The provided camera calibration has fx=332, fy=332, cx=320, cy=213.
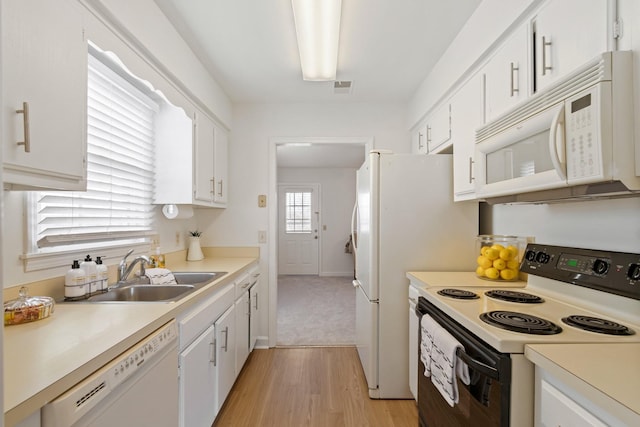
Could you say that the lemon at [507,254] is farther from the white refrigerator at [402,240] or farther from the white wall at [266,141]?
the white wall at [266,141]

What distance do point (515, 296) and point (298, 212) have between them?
5.90 meters

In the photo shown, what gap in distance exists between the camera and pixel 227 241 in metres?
3.24

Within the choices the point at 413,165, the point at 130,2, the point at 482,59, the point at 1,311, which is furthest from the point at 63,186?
the point at 482,59

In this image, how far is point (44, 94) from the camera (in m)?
1.07

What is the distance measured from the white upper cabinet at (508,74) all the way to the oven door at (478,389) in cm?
107

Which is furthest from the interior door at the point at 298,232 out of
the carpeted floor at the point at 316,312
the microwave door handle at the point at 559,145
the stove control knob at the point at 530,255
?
the microwave door handle at the point at 559,145

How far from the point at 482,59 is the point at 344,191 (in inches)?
210

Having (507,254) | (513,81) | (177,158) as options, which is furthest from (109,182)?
(507,254)

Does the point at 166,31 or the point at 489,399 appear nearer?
the point at 489,399

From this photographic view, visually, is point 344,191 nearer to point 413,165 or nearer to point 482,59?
point 413,165

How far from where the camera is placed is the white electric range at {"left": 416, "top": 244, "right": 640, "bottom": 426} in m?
0.98

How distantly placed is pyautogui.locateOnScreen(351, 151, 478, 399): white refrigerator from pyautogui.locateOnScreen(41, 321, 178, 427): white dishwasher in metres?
1.38

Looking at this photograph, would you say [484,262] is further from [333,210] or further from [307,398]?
[333,210]

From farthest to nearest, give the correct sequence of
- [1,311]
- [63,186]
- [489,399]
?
[63,186], [489,399], [1,311]
